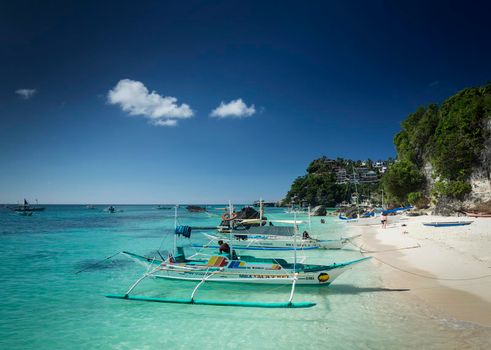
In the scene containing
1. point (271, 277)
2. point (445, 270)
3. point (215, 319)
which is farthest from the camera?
point (445, 270)

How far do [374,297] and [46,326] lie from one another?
12092mm

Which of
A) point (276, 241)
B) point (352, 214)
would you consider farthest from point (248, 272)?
point (352, 214)

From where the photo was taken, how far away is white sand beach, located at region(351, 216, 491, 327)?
9.47 meters

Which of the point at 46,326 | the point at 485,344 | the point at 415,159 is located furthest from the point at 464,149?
the point at 46,326

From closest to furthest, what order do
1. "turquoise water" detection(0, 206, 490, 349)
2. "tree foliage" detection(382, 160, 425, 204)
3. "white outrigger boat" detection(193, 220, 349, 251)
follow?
"turquoise water" detection(0, 206, 490, 349)
"white outrigger boat" detection(193, 220, 349, 251)
"tree foliage" detection(382, 160, 425, 204)

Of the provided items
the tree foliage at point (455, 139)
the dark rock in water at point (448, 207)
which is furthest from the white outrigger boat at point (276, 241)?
the tree foliage at point (455, 139)

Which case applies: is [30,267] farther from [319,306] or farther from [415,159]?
[415,159]

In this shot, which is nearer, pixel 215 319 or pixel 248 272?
pixel 215 319

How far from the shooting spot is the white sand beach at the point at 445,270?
9469mm

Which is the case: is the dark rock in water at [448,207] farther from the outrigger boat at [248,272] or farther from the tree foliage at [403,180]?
the outrigger boat at [248,272]

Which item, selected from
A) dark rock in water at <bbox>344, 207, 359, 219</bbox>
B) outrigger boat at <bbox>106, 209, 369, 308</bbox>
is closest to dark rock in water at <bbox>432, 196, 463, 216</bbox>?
dark rock in water at <bbox>344, 207, 359, 219</bbox>

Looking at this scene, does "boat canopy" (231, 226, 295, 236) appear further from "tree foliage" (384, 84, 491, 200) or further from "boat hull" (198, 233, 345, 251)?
"tree foliage" (384, 84, 491, 200)

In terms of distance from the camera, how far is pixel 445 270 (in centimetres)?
1350

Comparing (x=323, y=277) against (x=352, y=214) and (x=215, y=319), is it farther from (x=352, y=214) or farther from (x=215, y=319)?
(x=352, y=214)
